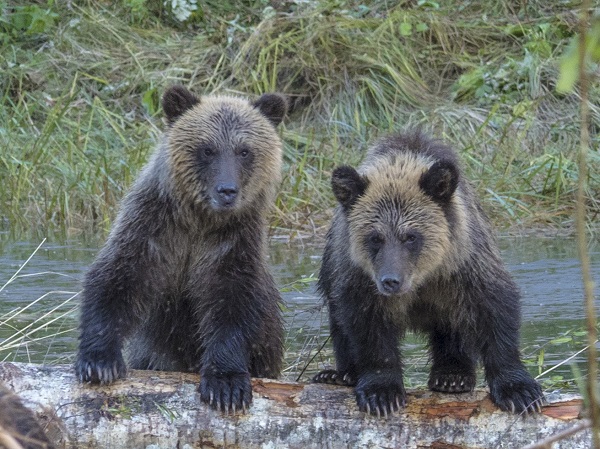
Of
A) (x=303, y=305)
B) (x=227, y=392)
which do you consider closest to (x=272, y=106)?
(x=227, y=392)

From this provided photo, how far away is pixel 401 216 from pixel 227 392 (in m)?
1.11

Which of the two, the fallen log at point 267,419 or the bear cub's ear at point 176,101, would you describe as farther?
the bear cub's ear at point 176,101

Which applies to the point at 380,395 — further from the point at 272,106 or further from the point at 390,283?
the point at 272,106

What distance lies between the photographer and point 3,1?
50.3 feet

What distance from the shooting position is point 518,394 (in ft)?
15.9

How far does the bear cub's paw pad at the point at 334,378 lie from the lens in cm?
548

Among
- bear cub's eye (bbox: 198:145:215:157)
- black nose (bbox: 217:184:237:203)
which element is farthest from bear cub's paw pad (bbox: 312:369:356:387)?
bear cub's eye (bbox: 198:145:215:157)

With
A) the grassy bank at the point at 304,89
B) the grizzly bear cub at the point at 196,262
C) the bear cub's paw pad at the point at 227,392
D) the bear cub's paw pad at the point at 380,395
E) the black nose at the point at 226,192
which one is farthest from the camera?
the grassy bank at the point at 304,89

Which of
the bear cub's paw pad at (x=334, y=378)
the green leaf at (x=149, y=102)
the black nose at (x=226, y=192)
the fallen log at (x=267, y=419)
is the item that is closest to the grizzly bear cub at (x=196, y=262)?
the black nose at (x=226, y=192)

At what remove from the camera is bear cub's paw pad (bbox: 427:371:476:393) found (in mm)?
5176

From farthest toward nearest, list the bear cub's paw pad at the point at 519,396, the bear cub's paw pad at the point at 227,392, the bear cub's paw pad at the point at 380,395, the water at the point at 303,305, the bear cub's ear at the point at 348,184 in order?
the water at the point at 303,305 < the bear cub's ear at the point at 348,184 < the bear cub's paw pad at the point at 227,392 < the bear cub's paw pad at the point at 380,395 < the bear cub's paw pad at the point at 519,396

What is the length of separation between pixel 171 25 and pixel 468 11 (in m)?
3.93

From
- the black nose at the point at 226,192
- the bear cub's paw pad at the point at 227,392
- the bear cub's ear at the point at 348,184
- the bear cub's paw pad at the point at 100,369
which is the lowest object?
the bear cub's paw pad at the point at 227,392

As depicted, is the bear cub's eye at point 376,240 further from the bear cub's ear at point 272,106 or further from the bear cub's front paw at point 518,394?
the bear cub's ear at point 272,106
